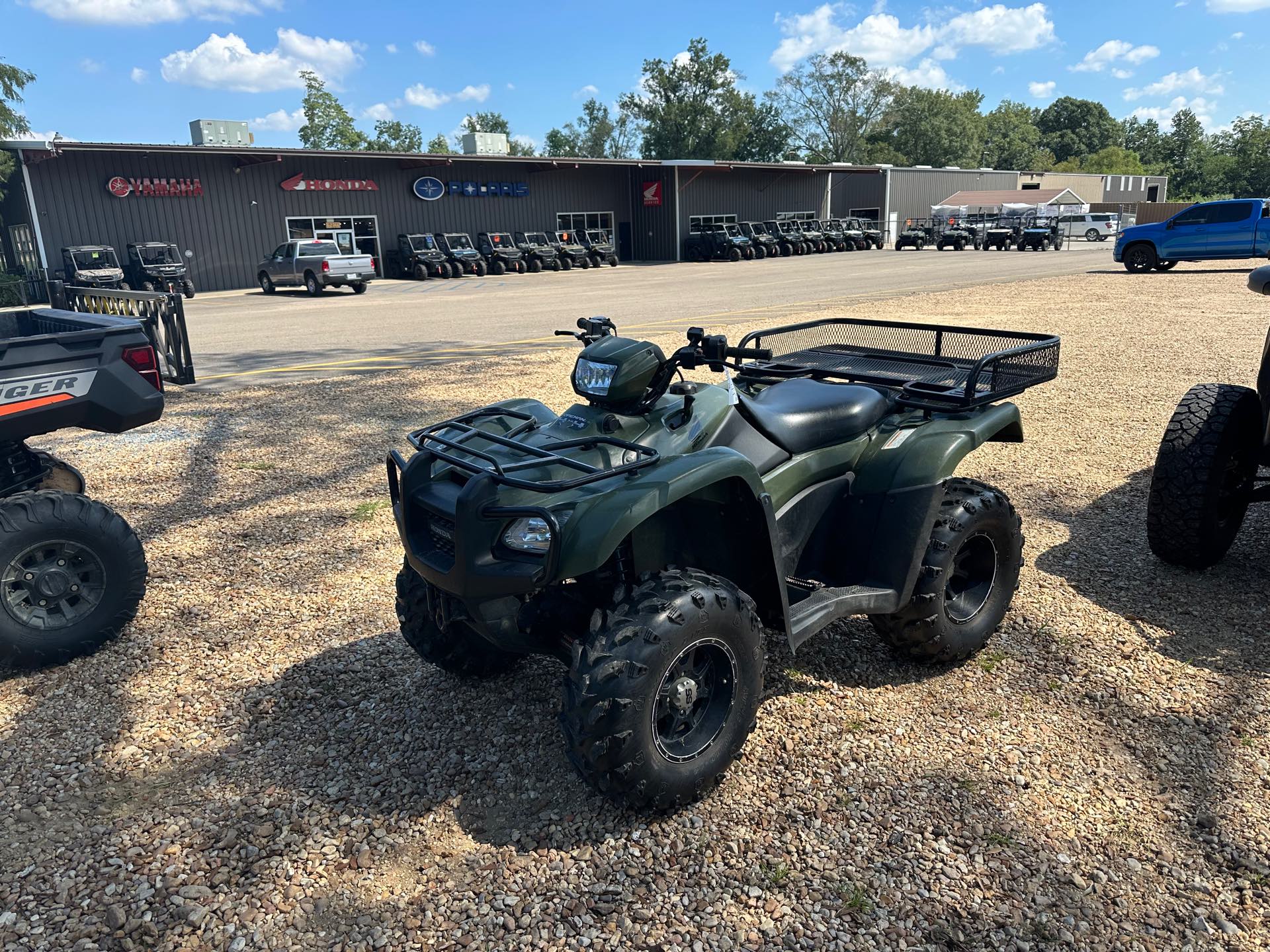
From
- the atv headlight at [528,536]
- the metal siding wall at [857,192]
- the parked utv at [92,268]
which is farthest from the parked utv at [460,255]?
the atv headlight at [528,536]

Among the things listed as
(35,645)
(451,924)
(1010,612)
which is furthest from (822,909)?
(35,645)

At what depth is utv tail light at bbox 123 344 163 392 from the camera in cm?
422

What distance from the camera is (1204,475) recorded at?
13.9 ft

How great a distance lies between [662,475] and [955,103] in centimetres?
10773

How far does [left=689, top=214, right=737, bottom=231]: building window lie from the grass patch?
3763cm

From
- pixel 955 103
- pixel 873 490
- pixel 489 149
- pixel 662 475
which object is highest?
pixel 955 103

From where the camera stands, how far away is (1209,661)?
364cm

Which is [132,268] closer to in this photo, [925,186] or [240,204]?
[240,204]

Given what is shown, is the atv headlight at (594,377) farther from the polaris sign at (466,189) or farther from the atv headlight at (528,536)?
the polaris sign at (466,189)

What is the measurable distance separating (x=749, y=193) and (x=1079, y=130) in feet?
332

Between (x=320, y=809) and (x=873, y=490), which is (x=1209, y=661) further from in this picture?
(x=320, y=809)

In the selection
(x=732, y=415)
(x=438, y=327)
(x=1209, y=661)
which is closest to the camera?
(x=732, y=415)

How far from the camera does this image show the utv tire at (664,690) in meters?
2.46

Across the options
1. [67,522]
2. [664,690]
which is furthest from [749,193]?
[664,690]
